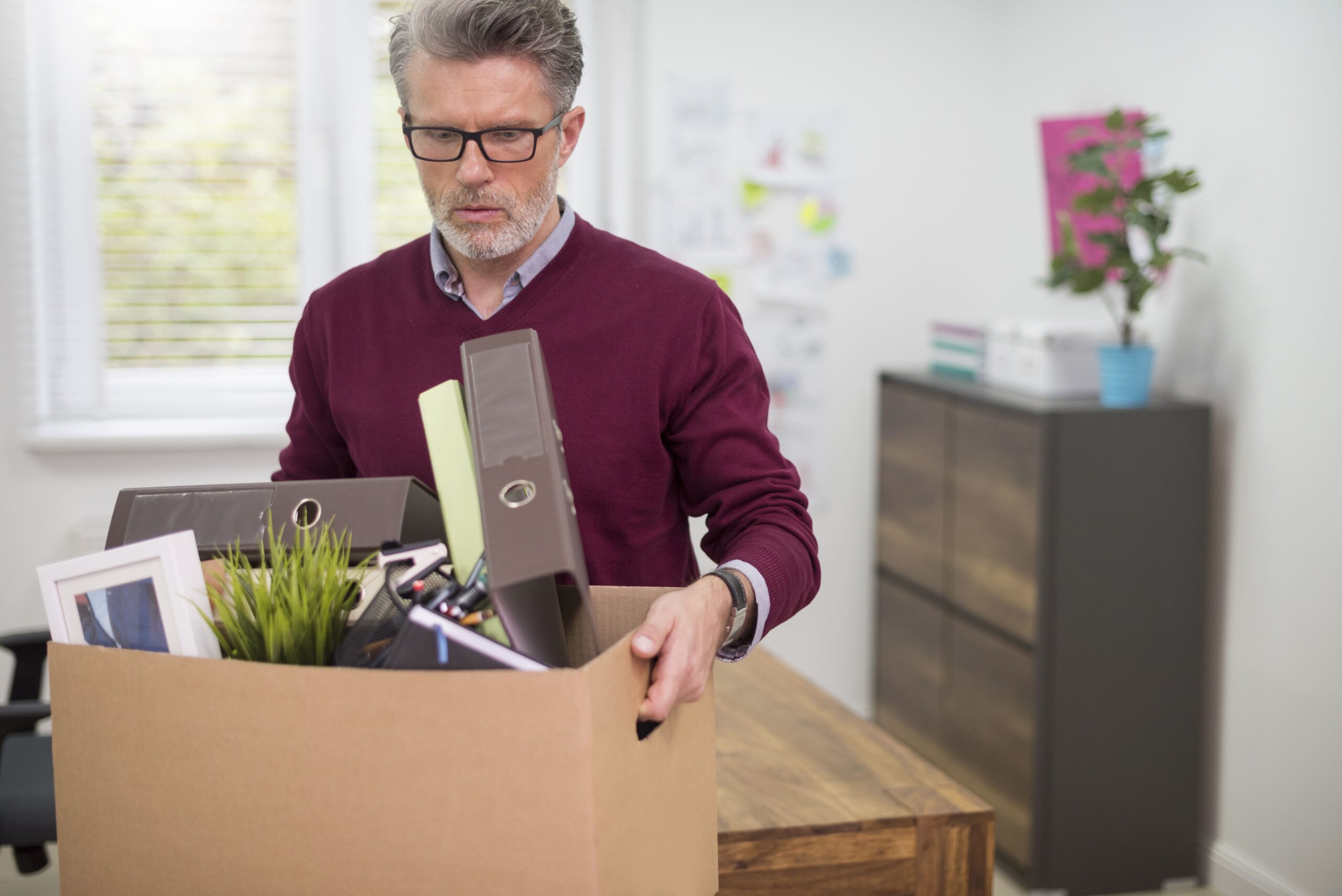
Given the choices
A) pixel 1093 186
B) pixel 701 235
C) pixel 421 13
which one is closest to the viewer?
pixel 421 13

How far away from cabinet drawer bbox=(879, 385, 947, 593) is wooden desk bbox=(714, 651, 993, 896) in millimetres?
1541

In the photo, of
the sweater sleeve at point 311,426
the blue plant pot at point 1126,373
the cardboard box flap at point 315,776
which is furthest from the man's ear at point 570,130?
the blue plant pot at point 1126,373

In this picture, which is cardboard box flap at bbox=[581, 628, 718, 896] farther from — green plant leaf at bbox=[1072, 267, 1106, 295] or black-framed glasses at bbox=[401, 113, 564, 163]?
green plant leaf at bbox=[1072, 267, 1106, 295]

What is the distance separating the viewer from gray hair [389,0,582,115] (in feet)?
4.08

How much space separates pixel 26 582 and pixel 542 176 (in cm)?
→ 248

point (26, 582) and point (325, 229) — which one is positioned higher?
point (325, 229)

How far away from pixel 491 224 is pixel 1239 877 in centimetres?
233

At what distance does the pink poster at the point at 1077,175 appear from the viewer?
297 cm

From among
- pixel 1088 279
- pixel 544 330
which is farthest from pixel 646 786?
pixel 1088 279

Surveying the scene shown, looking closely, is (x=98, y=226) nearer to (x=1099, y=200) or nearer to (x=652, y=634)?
(x=1099, y=200)

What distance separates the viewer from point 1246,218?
2.61 m

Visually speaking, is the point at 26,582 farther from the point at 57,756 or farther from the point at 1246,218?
the point at 1246,218

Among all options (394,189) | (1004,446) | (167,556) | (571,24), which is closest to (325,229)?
(394,189)

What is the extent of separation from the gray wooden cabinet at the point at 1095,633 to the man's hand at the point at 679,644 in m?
1.91
